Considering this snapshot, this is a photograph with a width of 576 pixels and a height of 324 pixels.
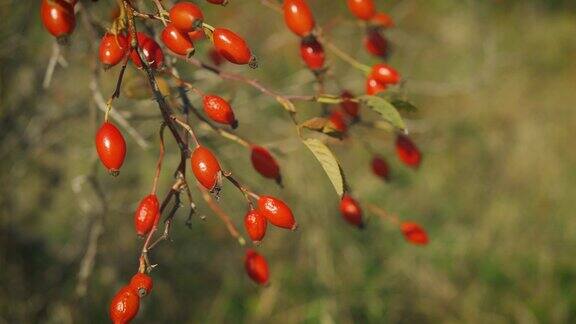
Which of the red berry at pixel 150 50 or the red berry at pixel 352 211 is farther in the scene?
the red berry at pixel 352 211

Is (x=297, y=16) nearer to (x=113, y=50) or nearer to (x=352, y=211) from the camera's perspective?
(x=113, y=50)

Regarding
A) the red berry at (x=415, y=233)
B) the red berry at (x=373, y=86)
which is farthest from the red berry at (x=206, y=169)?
the red berry at (x=415, y=233)

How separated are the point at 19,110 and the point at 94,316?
0.83 m

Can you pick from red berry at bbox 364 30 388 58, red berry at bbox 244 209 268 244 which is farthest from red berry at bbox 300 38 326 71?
red berry at bbox 244 209 268 244

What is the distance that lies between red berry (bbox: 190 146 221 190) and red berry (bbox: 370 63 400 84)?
1.55 ft

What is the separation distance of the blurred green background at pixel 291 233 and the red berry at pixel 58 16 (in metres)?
0.74

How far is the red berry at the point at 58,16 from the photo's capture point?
976 millimetres

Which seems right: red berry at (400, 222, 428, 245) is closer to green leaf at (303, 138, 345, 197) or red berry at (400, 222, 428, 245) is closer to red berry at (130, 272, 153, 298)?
green leaf at (303, 138, 345, 197)

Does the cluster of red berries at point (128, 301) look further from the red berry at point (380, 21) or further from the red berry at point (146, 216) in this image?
the red berry at point (380, 21)

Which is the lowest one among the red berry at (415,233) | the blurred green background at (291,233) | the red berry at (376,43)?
the blurred green background at (291,233)

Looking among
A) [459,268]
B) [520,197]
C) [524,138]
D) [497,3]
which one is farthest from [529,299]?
[497,3]

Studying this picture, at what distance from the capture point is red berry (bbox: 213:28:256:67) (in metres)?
1.03

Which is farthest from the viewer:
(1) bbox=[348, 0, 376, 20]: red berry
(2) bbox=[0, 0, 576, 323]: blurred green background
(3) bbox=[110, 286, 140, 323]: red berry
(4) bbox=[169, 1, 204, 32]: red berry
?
(2) bbox=[0, 0, 576, 323]: blurred green background

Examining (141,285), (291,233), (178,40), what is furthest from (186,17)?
(291,233)
